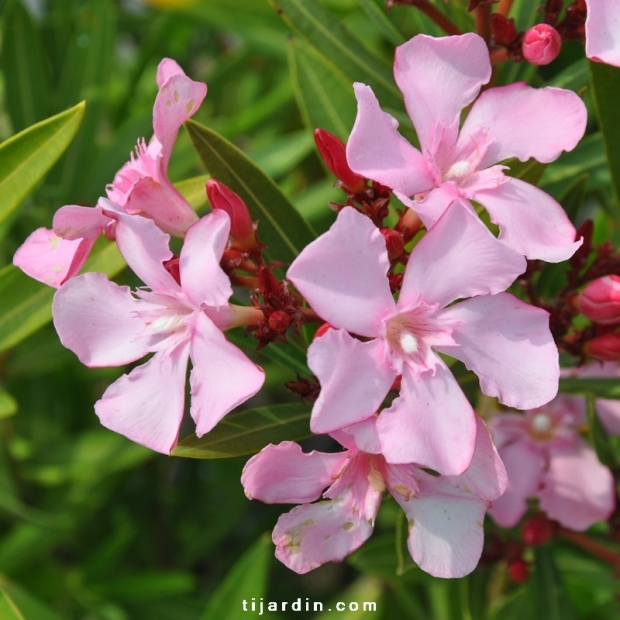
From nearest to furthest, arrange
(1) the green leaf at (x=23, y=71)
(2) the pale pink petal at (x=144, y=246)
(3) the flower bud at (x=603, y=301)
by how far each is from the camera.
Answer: (2) the pale pink petal at (x=144, y=246) → (3) the flower bud at (x=603, y=301) → (1) the green leaf at (x=23, y=71)

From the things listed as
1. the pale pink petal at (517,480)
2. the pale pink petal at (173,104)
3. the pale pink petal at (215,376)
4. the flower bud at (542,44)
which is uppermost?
the pale pink petal at (173,104)

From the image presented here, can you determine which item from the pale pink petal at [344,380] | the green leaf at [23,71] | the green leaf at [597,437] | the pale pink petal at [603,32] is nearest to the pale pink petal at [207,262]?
the pale pink petal at [344,380]

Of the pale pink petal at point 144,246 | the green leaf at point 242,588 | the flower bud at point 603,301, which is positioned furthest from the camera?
the green leaf at point 242,588

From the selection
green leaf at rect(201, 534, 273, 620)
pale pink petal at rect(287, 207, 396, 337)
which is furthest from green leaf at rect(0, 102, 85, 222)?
green leaf at rect(201, 534, 273, 620)

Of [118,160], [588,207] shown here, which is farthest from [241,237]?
[588,207]

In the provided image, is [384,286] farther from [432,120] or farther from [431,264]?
[432,120]

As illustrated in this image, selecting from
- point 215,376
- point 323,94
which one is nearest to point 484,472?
point 215,376

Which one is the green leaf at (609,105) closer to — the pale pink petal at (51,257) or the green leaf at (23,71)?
the pale pink petal at (51,257)
